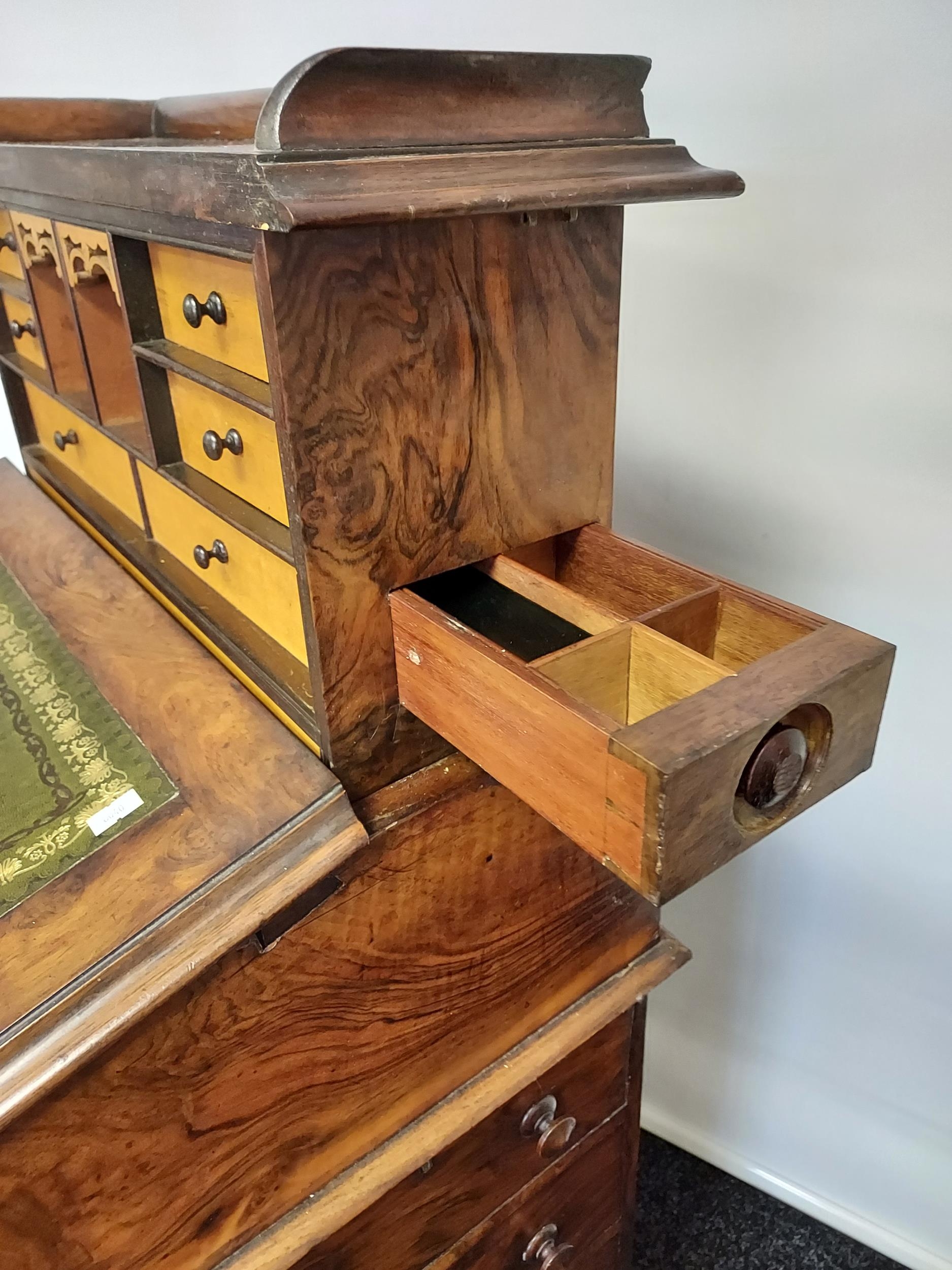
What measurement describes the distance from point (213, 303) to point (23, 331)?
0.73m

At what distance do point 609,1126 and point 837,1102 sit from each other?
0.64m

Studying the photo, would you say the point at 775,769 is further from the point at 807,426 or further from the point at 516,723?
the point at 807,426

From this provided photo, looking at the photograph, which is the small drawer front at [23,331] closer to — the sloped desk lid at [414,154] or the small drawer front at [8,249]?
the small drawer front at [8,249]

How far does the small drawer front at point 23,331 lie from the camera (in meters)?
1.29

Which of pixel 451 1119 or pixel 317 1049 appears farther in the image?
pixel 451 1119

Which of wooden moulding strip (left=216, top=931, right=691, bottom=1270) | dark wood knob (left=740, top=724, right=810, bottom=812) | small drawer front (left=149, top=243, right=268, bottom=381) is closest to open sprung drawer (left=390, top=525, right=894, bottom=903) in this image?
dark wood knob (left=740, top=724, right=810, bottom=812)

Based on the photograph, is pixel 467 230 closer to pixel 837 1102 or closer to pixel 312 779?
pixel 312 779

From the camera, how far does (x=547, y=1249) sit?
3.87ft

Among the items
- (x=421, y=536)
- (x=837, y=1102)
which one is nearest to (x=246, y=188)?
(x=421, y=536)

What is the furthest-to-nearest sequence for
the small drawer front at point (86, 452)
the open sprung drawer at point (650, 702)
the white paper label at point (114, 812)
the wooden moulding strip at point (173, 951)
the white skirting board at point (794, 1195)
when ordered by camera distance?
the white skirting board at point (794, 1195), the small drawer front at point (86, 452), the white paper label at point (114, 812), the wooden moulding strip at point (173, 951), the open sprung drawer at point (650, 702)

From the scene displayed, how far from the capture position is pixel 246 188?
60 cm

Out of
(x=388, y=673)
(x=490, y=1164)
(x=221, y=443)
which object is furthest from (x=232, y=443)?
(x=490, y=1164)

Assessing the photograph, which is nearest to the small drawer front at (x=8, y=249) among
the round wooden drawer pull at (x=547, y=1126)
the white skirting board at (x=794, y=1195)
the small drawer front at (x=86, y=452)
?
the small drawer front at (x=86, y=452)

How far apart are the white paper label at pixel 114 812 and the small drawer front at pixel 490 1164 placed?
0.48 m
